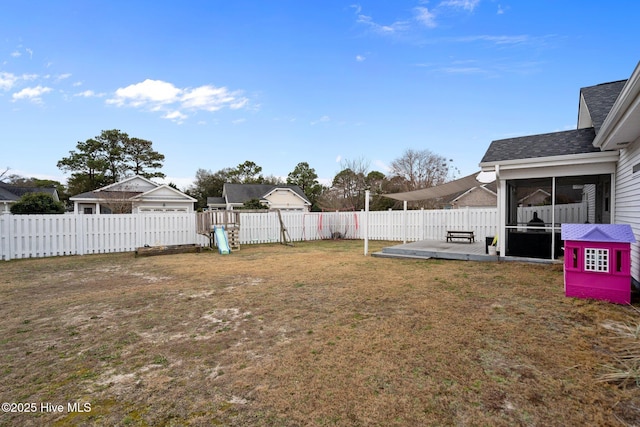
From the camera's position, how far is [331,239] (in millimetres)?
15672

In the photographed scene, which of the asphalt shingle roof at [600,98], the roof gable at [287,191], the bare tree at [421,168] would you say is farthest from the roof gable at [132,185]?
the asphalt shingle roof at [600,98]

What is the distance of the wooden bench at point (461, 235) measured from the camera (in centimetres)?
1081

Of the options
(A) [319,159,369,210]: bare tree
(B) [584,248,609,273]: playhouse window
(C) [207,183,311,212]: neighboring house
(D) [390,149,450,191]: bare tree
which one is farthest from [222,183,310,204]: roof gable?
(B) [584,248,609,273]: playhouse window

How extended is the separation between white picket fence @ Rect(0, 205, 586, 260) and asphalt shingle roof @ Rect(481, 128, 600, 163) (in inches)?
161

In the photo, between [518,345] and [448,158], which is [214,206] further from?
[518,345]

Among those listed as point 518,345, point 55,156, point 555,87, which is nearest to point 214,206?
point 55,156

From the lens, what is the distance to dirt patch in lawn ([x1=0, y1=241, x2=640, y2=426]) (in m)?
1.92

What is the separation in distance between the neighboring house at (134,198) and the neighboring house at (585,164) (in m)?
22.4

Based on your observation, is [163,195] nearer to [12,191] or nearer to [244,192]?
[244,192]

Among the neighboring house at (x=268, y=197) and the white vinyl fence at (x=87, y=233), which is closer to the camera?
the white vinyl fence at (x=87, y=233)

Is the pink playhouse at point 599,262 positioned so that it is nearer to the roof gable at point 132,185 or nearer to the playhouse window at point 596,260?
Result: the playhouse window at point 596,260

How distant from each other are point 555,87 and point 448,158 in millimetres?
23048

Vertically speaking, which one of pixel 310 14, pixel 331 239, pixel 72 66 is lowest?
pixel 331 239

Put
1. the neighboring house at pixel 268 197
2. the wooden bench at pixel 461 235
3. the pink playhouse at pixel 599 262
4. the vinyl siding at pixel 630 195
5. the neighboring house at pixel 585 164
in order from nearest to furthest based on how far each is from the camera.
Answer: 1. the pink playhouse at pixel 599 262
2. the vinyl siding at pixel 630 195
3. the neighboring house at pixel 585 164
4. the wooden bench at pixel 461 235
5. the neighboring house at pixel 268 197
